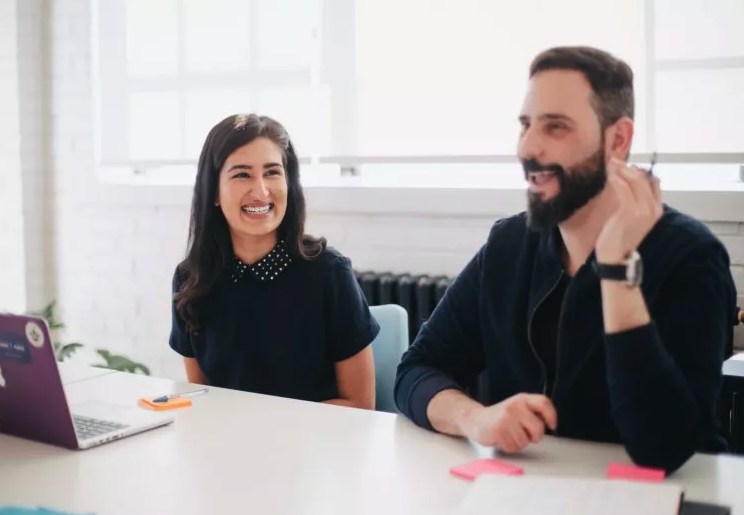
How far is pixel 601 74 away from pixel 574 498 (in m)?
0.73

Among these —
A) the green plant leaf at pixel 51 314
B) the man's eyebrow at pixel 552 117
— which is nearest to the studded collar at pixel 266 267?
the man's eyebrow at pixel 552 117

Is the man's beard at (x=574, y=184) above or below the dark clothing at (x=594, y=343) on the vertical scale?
above

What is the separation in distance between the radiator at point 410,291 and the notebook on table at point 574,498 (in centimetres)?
169

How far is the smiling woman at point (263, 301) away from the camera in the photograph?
2148 millimetres

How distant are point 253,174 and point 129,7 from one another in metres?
1.90

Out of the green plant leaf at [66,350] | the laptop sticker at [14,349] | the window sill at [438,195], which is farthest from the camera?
the green plant leaf at [66,350]

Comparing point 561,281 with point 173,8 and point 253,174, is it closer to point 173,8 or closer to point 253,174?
point 253,174

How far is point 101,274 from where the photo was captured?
390 centimetres

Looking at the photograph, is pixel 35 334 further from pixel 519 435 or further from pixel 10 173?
pixel 10 173

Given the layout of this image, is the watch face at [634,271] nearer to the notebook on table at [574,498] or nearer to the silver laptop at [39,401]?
the notebook on table at [574,498]

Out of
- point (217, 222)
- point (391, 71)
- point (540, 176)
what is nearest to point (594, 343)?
point (540, 176)

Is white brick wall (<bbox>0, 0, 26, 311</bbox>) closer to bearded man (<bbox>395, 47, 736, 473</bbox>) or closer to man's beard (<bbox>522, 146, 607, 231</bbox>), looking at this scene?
bearded man (<bbox>395, 47, 736, 473</bbox>)

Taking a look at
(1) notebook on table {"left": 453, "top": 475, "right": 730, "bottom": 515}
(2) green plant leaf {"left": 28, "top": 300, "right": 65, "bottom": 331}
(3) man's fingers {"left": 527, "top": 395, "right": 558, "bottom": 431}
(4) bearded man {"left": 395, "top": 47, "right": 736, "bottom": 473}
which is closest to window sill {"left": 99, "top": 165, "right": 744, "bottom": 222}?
(2) green plant leaf {"left": 28, "top": 300, "right": 65, "bottom": 331}

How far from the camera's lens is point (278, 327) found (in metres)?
2.15
